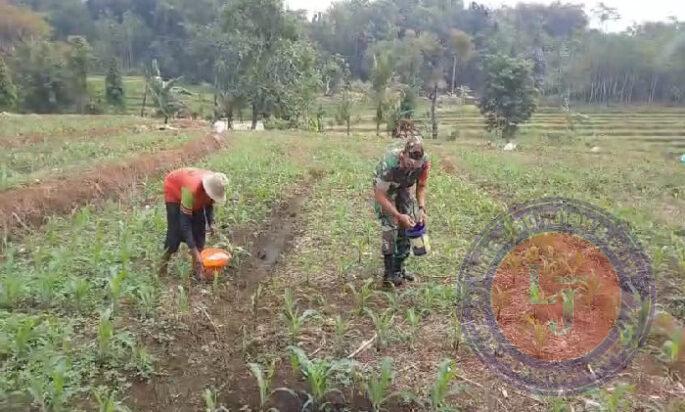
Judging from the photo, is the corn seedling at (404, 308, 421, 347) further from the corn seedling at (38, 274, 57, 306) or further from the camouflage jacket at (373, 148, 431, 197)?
the corn seedling at (38, 274, 57, 306)

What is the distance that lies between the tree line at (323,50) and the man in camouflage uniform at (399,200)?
79.8 ft

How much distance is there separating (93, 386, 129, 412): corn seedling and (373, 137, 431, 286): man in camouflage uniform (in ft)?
9.02

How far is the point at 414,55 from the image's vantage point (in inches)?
1727

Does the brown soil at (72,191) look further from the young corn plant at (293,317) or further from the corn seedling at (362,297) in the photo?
the corn seedling at (362,297)

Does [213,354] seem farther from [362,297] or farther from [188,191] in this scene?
[188,191]

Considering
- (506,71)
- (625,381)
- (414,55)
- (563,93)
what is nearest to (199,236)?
(625,381)

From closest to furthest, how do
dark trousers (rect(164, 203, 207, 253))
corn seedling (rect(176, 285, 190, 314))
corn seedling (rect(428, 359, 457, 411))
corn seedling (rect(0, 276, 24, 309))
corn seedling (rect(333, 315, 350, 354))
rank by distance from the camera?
corn seedling (rect(428, 359, 457, 411))
corn seedling (rect(333, 315, 350, 354))
corn seedling (rect(0, 276, 24, 309))
corn seedling (rect(176, 285, 190, 314))
dark trousers (rect(164, 203, 207, 253))

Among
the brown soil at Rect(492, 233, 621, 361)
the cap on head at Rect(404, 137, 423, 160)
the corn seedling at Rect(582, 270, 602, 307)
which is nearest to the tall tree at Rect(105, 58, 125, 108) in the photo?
the brown soil at Rect(492, 233, 621, 361)

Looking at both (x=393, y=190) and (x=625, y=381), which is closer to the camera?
(x=625, y=381)

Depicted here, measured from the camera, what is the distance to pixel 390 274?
228 inches

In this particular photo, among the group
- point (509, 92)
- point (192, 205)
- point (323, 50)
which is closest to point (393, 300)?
point (192, 205)

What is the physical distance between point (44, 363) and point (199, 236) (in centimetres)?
211

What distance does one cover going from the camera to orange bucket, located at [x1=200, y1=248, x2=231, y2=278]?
5.93 m

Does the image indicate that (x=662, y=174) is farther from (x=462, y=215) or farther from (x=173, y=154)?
(x=173, y=154)
